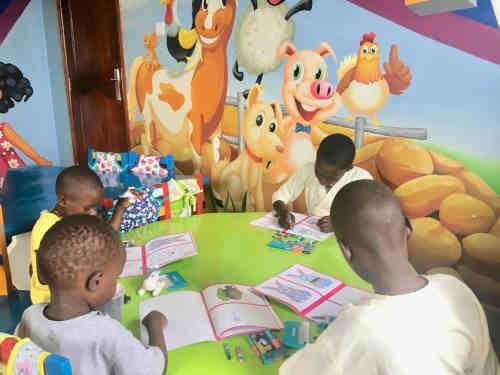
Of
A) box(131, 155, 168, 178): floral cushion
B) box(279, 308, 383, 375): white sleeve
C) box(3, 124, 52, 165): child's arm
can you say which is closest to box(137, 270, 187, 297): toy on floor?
box(279, 308, 383, 375): white sleeve

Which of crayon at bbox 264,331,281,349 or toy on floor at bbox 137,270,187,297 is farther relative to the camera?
toy on floor at bbox 137,270,187,297

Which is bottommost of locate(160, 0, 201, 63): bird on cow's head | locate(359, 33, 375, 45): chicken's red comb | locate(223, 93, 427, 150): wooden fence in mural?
locate(223, 93, 427, 150): wooden fence in mural

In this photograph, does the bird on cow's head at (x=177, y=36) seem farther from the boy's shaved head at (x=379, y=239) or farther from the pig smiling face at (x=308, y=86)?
the boy's shaved head at (x=379, y=239)

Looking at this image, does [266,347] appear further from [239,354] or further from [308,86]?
[308,86]

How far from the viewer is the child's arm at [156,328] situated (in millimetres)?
969

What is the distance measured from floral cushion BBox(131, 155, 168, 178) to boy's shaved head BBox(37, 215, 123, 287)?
7.29ft

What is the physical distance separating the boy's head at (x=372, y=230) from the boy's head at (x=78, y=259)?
20.9 inches

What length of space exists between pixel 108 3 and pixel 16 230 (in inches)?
89.7

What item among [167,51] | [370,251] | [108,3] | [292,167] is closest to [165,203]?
[292,167]

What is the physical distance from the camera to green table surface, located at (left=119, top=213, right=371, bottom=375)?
0.96 m

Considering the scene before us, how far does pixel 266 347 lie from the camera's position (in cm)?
101

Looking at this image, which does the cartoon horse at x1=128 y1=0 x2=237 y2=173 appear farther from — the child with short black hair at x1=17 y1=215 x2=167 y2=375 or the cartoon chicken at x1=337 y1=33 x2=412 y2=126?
the child with short black hair at x1=17 y1=215 x2=167 y2=375

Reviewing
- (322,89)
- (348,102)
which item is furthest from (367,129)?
(322,89)

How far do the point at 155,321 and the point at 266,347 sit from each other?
0.28 m
